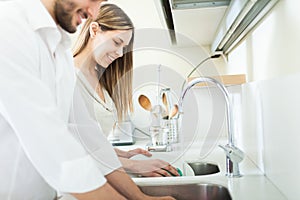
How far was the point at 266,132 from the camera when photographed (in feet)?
3.05

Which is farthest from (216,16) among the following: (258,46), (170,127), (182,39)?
(170,127)

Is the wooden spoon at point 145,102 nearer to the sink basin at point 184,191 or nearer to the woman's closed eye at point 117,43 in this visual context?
the woman's closed eye at point 117,43

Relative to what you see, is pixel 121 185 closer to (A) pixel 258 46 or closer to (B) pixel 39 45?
(B) pixel 39 45

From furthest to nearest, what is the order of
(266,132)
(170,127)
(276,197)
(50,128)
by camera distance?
(170,127), (266,132), (276,197), (50,128)

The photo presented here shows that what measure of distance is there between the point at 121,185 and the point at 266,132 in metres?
0.46

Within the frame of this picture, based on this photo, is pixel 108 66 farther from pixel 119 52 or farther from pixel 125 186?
pixel 125 186

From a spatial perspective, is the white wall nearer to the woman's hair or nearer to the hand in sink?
the hand in sink

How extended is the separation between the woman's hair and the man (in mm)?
389

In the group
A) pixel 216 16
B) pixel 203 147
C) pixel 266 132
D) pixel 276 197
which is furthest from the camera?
pixel 203 147

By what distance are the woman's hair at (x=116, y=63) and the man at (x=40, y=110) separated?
389 mm

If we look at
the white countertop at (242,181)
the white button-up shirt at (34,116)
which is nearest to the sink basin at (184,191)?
the white countertop at (242,181)

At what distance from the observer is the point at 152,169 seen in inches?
43.4

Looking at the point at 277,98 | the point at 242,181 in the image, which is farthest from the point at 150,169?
the point at 277,98

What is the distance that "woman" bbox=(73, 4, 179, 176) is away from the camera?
118 centimetres
